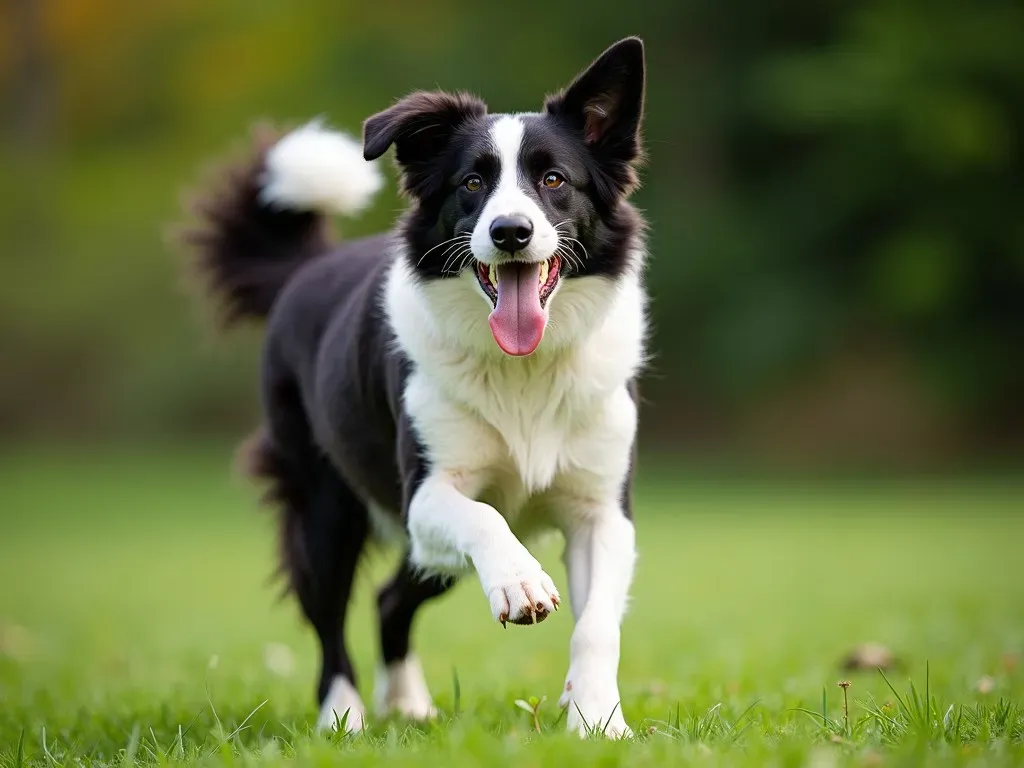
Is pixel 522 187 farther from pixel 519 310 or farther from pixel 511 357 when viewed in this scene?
pixel 511 357

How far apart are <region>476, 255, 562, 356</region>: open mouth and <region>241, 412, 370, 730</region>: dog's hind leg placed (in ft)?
5.49

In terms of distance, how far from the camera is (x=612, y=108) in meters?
4.70

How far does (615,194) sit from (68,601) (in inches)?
298

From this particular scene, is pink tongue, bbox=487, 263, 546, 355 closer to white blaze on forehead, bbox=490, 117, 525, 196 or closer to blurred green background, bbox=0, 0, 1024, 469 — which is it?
white blaze on forehead, bbox=490, 117, 525, 196

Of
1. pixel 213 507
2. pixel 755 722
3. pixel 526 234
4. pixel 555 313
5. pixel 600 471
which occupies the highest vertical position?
pixel 526 234

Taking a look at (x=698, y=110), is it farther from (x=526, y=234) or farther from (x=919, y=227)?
(x=526, y=234)

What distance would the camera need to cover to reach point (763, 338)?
80.6 ft

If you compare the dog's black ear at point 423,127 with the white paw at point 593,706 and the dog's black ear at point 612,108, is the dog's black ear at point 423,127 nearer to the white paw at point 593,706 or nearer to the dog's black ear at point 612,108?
the dog's black ear at point 612,108

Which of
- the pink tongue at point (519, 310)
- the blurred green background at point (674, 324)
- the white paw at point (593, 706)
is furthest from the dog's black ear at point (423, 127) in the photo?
the blurred green background at point (674, 324)

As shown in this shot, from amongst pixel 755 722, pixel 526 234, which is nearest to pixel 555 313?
pixel 526 234

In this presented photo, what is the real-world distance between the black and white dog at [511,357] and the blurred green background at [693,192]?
1722 cm

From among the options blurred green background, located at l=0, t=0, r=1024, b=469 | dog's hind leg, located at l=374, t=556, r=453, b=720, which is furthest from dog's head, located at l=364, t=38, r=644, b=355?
blurred green background, located at l=0, t=0, r=1024, b=469

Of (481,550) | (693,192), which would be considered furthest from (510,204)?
(693,192)

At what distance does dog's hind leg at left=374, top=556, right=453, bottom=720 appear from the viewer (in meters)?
5.52
